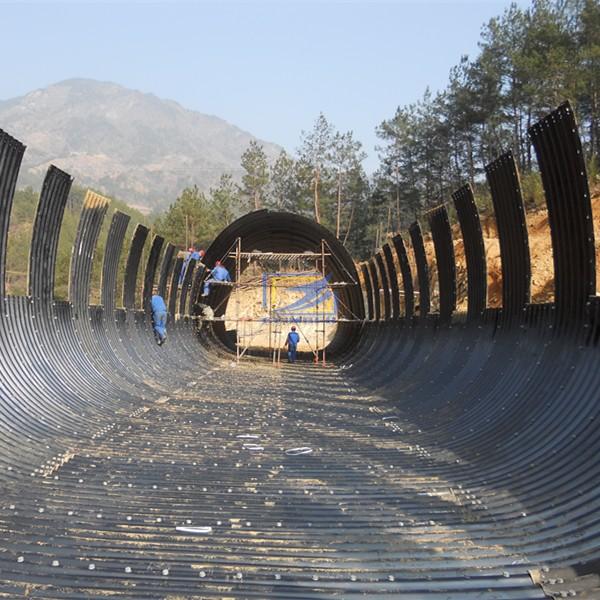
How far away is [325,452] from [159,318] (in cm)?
879

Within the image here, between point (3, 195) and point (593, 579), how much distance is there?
20.6 feet

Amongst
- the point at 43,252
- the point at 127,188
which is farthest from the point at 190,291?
the point at 127,188

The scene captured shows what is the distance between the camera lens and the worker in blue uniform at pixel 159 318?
14.7 metres

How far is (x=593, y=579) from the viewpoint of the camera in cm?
331

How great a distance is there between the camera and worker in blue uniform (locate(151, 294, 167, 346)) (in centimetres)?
1470

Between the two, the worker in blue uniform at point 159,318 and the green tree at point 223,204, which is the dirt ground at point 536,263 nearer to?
the worker in blue uniform at point 159,318

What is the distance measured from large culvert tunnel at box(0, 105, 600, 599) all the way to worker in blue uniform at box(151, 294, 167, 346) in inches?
99.3

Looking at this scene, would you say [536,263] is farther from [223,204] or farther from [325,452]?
[223,204]

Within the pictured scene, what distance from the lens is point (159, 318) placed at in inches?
583

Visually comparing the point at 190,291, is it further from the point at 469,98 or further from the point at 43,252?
the point at 469,98

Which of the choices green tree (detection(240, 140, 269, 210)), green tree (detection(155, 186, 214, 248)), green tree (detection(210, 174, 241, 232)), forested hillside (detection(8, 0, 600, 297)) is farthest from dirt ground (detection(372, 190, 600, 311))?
green tree (detection(240, 140, 269, 210))

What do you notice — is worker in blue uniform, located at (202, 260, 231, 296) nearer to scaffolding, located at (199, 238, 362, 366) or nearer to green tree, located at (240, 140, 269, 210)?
scaffolding, located at (199, 238, 362, 366)

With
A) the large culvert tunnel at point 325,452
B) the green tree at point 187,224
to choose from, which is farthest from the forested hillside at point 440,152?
the large culvert tunnel at point 325,452

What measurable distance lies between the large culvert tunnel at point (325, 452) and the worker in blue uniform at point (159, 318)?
2523mm
